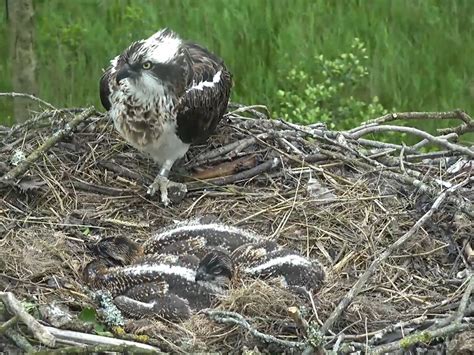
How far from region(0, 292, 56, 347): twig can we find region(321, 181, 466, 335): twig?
4.29 feet

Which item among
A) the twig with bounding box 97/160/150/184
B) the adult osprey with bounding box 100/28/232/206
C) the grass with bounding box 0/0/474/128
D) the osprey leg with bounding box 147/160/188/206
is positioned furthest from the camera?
the grass with bounding box 0/0/474/128

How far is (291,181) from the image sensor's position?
27.6 feet

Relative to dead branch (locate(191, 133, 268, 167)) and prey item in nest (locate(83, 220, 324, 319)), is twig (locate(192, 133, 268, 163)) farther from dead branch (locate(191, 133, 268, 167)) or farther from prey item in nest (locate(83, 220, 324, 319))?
prey item in nest (locate(83, 220, 324, 319))

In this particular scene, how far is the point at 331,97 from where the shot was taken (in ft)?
34.8

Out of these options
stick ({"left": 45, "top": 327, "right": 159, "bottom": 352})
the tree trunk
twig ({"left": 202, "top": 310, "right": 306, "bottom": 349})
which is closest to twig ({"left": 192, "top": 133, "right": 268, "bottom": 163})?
the tree trunk

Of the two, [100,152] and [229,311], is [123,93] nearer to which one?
[100,152]

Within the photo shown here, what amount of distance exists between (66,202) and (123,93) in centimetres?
73

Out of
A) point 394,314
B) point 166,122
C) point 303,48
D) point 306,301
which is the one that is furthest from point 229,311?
point 303,48

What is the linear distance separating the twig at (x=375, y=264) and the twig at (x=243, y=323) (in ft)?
0.60

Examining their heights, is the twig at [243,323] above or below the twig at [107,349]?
below

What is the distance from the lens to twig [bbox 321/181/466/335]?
22.4ft

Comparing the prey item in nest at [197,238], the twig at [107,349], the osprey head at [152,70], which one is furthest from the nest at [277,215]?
the osprey head at [152,70]

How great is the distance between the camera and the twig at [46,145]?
8141 millimetres

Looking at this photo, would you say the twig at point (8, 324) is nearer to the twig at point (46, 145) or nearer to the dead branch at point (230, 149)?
the twig at point (46, 145)
